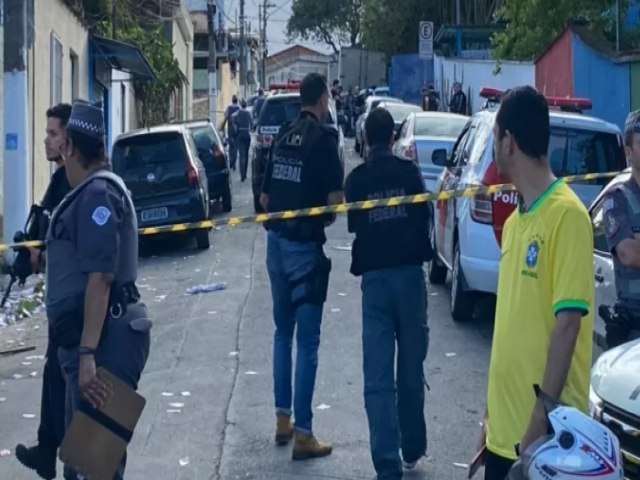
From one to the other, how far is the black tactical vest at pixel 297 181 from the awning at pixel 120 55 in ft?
59.4

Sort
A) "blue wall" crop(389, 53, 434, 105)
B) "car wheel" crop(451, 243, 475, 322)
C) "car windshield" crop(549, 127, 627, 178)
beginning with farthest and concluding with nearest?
"blue wall" crop(389, 53, 434, 105) → "car wheel" crop(451, 243, 475, 322) → "car windshield" crop(549, 127, 627, 178)

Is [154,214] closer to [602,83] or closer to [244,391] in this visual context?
[244,391]

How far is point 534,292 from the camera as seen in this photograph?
4164mm

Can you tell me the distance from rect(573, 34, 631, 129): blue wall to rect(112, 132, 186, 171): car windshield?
25.2 ft

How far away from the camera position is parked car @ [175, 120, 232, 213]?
71.2 feet

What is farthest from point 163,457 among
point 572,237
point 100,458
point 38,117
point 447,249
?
point 38,117

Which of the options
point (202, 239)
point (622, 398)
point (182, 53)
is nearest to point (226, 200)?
point (202, 239)

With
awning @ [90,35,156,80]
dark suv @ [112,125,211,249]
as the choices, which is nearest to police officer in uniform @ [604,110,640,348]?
dark suv @ [112,125,211,249]

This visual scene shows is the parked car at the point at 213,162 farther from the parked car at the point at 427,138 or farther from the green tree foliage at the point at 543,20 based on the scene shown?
the green tree foliage at the point at 543,20

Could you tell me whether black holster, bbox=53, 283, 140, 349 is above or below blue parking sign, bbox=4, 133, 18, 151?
below

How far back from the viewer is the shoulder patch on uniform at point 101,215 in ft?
18.0

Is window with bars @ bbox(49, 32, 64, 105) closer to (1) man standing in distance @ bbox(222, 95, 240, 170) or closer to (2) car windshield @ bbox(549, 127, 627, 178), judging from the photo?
(1) man standing in distance @ bbox(222, 95, 240, 170)

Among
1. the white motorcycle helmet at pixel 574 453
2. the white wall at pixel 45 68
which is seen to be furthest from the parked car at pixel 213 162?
the white motorcycle helmet at pixel 574 453

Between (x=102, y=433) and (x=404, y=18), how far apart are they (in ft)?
173
